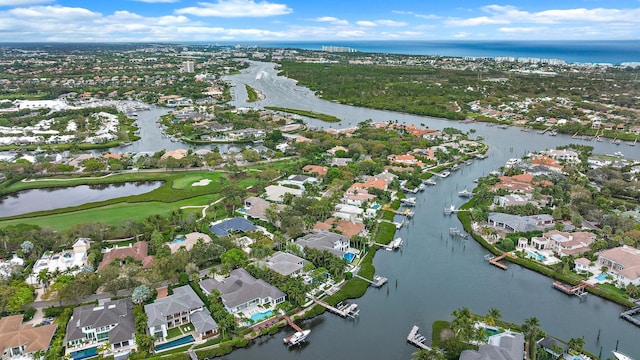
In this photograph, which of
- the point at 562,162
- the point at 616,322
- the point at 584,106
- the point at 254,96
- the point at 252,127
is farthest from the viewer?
the point at 254,96

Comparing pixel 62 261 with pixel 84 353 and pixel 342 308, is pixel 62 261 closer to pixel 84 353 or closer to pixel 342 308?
pixel 84 353

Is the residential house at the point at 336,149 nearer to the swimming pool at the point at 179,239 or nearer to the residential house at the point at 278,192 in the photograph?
the residential house at the point at 278,192

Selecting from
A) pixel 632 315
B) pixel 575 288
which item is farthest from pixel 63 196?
pixel 632 315

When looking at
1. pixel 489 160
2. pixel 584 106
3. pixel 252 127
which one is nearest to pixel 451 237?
pixel 489 160

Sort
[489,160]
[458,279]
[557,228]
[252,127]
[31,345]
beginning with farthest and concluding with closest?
[252,127], [489,160], [557,228], [458,279], [31,345]

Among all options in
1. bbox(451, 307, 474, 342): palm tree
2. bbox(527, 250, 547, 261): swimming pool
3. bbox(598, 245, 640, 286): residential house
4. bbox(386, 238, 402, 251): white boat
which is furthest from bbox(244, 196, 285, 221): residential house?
bbox(598, 245, 640, 286): residential house

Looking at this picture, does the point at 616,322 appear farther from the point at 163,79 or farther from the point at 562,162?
the point at 163,79

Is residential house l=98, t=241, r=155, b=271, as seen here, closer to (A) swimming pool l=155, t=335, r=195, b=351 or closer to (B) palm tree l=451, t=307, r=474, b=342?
(A) swimming pool l=155, t=335, r=195, b=351
